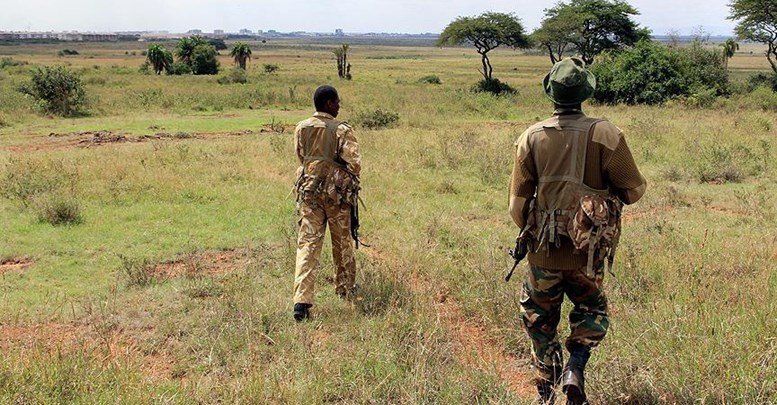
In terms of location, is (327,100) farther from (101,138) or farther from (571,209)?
(101,138)

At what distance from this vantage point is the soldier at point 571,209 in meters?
2.84

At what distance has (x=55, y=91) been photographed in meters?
19.1

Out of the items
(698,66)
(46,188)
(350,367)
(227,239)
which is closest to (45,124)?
(46,188)

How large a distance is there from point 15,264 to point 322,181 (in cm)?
352

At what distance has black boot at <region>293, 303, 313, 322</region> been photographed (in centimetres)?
438

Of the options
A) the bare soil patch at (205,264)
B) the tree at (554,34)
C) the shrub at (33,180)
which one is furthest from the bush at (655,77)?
the bare soil patch at (205,264)

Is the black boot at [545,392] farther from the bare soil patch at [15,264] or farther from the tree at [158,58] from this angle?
the tree at [158,58]

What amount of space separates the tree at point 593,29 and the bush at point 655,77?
8.12 meters

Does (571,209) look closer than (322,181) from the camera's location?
Yes

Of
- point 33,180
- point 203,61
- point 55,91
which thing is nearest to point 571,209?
point 33,180

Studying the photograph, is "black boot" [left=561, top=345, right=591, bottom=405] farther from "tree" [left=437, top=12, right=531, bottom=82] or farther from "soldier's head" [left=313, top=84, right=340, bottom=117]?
"tree" [left=437, top=12, right=531, bottom=82]

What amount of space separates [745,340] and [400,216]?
15.7 feet

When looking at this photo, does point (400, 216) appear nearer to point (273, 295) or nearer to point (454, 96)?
point (273, 295)

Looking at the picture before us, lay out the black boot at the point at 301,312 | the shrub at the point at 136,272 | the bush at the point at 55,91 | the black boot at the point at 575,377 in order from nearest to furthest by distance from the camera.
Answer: the black boot at the point at 575,377
the black boot at the point at 301,312
the shrub at the point at 136,272
the bush at the point at 55,91
